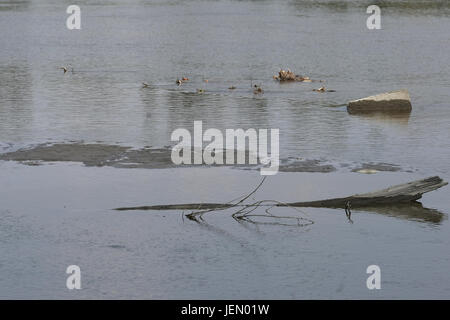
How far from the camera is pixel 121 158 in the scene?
25688 mm

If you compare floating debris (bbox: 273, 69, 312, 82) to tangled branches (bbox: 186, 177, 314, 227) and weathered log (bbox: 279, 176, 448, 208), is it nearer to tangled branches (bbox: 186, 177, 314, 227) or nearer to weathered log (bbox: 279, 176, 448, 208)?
weathered log (bbox: 279, 176, 448, 208)

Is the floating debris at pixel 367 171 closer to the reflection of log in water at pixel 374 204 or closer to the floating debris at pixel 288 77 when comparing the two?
the reflection of log in water at pixel 374 204

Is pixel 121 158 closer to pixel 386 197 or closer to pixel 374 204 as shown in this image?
pixel 374 204

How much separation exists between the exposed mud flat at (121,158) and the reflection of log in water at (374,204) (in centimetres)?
290

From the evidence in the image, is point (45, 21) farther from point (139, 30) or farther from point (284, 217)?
point (284, 217)

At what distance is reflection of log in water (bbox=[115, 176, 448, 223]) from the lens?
20484 mm

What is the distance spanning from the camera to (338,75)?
44.4m

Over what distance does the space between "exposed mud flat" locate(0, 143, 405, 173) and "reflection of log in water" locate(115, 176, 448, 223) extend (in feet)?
9.52

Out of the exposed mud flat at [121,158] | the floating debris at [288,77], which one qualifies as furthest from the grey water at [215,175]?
the floating debris at [288,77]

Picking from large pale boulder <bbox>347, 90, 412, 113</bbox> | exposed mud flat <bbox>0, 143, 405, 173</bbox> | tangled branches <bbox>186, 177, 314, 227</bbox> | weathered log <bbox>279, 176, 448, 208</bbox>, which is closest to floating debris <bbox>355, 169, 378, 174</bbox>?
exposed mud flat <bbox>0, 143, 405, 173</bbox>

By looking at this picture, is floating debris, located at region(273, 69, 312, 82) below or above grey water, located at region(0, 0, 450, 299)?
above

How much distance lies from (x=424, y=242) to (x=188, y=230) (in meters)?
4.39

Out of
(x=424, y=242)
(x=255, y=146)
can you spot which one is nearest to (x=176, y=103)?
(x=255, y=146)

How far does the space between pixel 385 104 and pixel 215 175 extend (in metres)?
11.4
